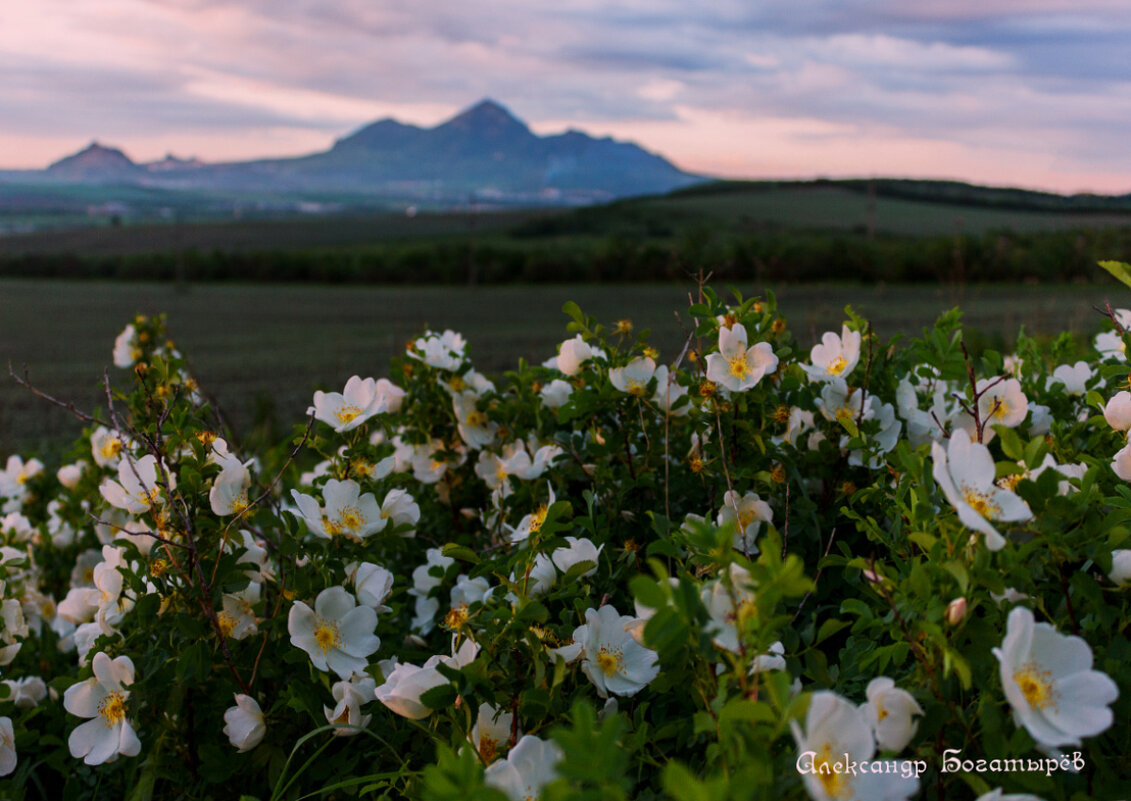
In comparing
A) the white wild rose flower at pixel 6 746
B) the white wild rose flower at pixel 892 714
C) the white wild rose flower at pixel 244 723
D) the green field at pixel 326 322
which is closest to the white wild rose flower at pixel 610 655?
the white wild rose flower at pixel 892 714

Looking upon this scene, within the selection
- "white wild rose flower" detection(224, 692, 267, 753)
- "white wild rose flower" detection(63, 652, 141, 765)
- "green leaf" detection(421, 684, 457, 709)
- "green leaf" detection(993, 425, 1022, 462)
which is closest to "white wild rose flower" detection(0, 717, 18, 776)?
"white wild rose flower" detection(63, 652, 141, 765)

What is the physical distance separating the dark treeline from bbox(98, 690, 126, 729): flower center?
10.6m

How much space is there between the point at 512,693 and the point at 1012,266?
15.9 metres

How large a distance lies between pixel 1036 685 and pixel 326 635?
0.99 metres

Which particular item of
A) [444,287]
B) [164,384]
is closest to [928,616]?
[164,384]

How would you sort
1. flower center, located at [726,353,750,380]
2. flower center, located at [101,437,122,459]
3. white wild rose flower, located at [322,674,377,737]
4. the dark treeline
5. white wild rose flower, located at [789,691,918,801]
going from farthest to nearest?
the dark treeline < flower center, located at [101,437,122,459] < flower center, located at [726,353,750,380] < white wild rose flower, located at [322,674,377,737] < white wild rose flower, located at [789,691,918,801]

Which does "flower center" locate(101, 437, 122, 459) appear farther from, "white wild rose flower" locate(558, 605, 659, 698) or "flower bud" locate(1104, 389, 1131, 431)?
"flower bud" locate(1104, 389, 1131, 431)

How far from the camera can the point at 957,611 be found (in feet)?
3.00

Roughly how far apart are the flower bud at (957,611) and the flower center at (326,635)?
2.99 feet

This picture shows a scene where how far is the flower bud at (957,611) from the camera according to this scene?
2.99 feet

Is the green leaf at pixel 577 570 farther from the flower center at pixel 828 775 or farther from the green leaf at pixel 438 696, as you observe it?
the flower center at pixel 828 775

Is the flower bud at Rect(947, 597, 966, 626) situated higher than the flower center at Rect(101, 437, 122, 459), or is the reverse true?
the flower bud at Rect(947, 597, 966, 626)

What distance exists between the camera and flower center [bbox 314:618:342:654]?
1.38 meters

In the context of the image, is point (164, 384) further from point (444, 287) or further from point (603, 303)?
point (444, 287)
